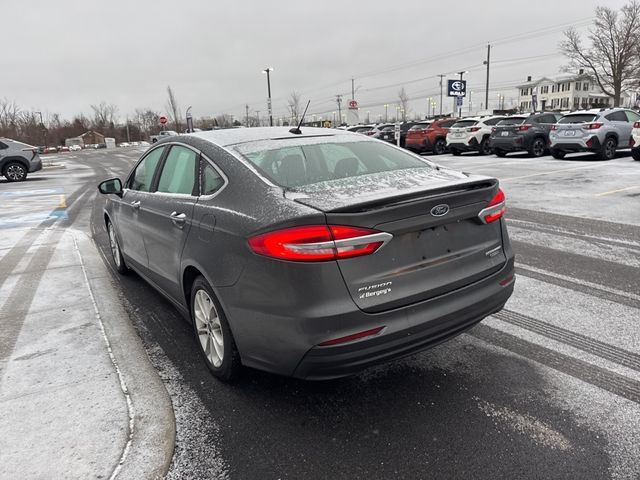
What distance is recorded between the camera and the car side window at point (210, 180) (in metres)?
3.07

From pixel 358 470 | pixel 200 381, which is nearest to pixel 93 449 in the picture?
pixel 200 381

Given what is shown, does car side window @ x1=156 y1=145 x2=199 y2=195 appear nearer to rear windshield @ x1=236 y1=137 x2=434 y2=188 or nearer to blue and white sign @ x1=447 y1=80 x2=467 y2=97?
rear windshield @ x1=236 y1=137 x2=434 y2=188

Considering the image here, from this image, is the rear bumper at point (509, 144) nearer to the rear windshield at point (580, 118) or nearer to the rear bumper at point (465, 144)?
the rear bumper at point (465, 144)

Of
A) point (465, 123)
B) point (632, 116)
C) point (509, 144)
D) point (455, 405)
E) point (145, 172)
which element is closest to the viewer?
point (455, 405)

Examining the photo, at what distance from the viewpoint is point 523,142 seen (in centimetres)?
1808

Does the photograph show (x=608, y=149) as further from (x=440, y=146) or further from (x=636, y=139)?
(x=440, y=146)

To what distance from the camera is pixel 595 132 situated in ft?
51.4

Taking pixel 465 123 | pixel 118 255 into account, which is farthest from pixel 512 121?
pixel 118 255

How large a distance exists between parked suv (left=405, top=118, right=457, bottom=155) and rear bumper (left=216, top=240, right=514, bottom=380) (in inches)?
832

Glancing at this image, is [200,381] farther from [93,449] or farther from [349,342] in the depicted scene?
[349,342]

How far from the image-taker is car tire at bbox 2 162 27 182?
61.4 ft

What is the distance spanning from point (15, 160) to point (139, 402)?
19.6 meters

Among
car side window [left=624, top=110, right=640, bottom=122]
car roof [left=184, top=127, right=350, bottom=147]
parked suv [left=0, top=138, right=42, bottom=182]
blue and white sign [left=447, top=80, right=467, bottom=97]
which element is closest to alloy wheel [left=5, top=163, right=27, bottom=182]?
parked suv [left=0, top=138, right=42, bottom=182]

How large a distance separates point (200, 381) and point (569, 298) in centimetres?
326
